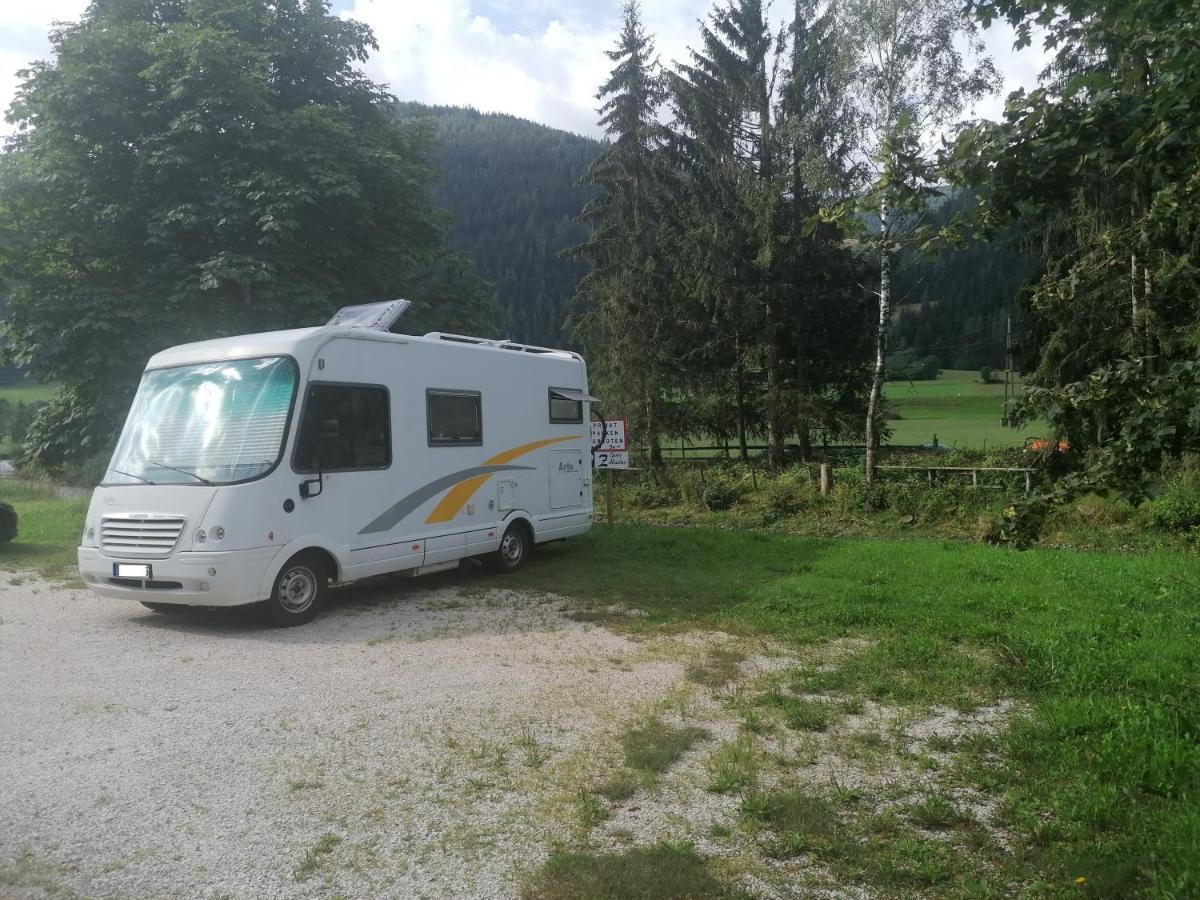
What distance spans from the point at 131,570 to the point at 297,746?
3.91 metres

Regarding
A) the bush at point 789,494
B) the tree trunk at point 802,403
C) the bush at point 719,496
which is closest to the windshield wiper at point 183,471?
the bush at point 789,494

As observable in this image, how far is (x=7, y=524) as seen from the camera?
12961 millimetres

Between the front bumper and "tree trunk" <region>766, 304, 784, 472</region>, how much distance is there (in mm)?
17958

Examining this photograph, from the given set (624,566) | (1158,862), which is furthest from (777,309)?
(1158,862)

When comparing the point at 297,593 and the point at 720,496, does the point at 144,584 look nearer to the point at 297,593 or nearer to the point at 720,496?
the point at 297,593

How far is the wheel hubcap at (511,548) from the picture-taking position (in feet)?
36.3

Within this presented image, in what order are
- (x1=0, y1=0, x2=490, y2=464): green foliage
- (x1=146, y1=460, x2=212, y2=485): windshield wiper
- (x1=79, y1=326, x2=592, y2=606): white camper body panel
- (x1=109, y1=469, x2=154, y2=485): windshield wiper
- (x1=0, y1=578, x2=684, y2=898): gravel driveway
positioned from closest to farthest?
(x1=0, y1=578, x2=684, y2=898): gravel driveway → (x1=79, y1=326, x2=592, y2=606): white camper body panel → (x1=146, y1=460, x2=212, y2=485): windshield wiper → (x1=109, y1=469, x2=154, y2=485): windshield wiper → (x1=0, y1=0, x2=490, y2=464): green foliage

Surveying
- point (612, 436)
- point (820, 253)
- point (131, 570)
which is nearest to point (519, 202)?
point (820, 253)

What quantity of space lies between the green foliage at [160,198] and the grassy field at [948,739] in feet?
29.4

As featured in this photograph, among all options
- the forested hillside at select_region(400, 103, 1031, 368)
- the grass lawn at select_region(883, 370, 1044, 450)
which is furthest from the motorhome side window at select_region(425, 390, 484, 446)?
the grass lawn at select_region(883, 370, 1044, 450)

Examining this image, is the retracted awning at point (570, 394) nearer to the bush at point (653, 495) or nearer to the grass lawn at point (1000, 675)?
the grass lawn at point (1000, 675)

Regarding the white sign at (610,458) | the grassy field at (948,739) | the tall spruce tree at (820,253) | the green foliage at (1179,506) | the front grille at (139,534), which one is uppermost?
the tall spruce tree at (820,253)

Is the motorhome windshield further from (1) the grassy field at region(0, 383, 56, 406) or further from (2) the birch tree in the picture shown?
(1) the grassy field at region(0, 383, 56, 406)

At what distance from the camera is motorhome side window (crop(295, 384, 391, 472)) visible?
330 inches
